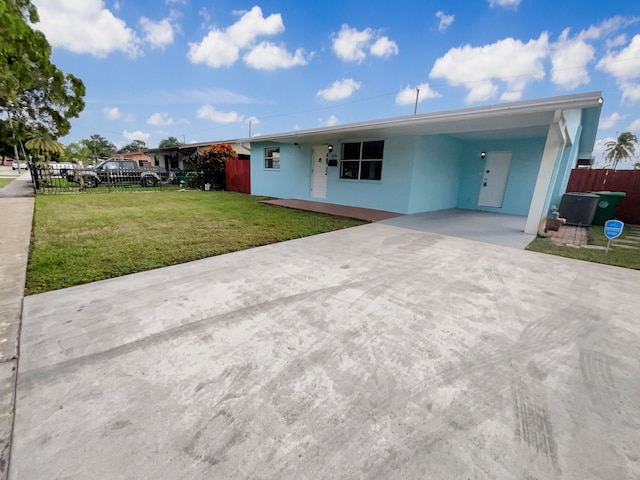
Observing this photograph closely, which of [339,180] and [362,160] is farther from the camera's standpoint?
[339,180]

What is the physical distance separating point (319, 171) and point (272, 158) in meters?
2.83

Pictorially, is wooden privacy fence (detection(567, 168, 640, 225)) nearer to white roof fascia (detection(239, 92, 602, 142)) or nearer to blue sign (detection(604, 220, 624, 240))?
blue sign (detection(604, 220, 624, 240))

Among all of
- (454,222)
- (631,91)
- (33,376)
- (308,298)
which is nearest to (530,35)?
(631,91)

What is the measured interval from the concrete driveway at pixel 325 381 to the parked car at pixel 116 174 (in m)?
15.2

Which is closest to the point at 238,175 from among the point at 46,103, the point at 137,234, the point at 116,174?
the point at 116,174

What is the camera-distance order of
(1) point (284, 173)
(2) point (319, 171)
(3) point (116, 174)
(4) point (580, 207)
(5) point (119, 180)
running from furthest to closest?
(5) point (119, 180) → (3) point (116, 174) → (1) point (284, 173) → (2) point (319, 171) → (4) point (580, 207)

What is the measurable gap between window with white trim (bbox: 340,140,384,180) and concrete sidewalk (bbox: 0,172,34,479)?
8187 millimetres

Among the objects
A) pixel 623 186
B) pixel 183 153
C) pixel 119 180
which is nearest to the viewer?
pixel 623 186

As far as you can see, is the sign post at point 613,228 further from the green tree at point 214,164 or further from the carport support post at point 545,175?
the green tree at point 214,164

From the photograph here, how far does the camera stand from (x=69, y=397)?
1.56m

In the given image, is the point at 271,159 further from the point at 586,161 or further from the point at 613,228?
the point at 586,161

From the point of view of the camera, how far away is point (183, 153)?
2211cm

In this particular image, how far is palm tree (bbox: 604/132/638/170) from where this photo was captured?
1433 inches

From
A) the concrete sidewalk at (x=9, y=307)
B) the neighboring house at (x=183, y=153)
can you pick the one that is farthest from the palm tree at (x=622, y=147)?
the concrete sidewalk at (x=9, y=307)
